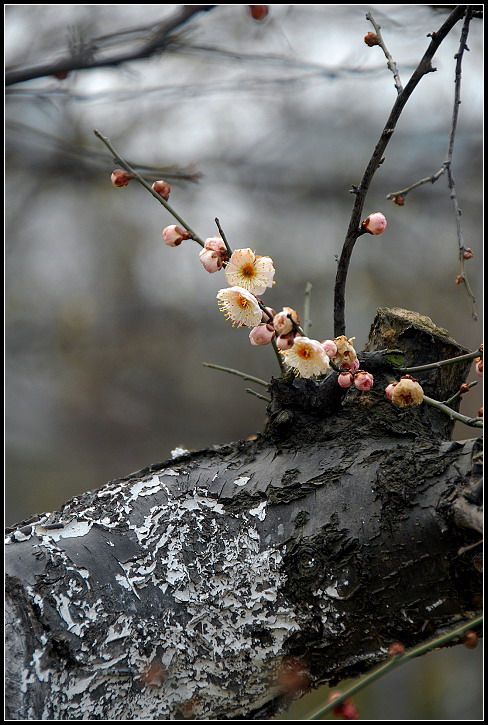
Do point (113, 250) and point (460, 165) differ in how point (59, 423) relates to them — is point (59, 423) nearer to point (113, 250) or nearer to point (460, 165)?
point (113, 250)

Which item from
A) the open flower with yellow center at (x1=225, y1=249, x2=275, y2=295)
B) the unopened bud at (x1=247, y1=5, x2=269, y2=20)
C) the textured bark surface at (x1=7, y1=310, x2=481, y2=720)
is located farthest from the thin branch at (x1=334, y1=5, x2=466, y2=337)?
the unopened bud at (x1=247, y1=5, x2=269, y2=20)

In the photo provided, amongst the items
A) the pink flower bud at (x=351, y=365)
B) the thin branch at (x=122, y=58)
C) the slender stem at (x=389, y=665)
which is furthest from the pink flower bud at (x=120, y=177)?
the slender stem at (x=389, y=665)

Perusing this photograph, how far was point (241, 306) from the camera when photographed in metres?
0.89

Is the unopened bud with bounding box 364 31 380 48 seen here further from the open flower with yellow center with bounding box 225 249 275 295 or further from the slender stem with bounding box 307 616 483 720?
the slender stem with bounding box 307 616 483 720

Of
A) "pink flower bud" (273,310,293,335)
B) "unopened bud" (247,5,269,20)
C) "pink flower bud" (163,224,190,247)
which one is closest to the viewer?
"pink flower bud" (273,310,293,335)

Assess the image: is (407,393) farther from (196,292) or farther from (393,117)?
(196,292)

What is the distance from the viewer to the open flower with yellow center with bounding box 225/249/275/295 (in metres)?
0.88

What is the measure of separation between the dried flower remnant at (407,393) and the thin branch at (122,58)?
57cm

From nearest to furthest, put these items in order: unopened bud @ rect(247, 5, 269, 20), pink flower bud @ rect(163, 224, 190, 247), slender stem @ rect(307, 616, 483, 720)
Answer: slender stem @ rect(307, 616, 483, 720), pink flower bud @ rect(163, 224, 190, 247), unopened bud @ rect(247, 5, 269, 20)

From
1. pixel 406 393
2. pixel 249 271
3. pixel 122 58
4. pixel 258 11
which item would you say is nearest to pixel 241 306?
pixel 249 271

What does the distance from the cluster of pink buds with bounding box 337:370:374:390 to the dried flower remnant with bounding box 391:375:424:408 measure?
0.13ft

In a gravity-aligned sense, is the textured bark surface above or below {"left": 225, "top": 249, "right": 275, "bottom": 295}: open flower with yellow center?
below

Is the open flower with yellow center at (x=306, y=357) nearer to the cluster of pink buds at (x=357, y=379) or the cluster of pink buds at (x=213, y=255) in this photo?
the cluster of pink buds at (x=357, y=379)

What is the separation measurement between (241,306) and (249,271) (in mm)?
54
